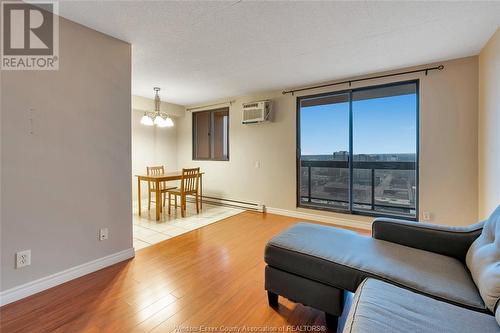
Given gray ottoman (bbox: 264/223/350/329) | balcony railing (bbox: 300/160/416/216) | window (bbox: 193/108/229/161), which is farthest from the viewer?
window (bbox: 193/108/229/161)

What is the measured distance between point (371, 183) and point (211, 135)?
3.50 m

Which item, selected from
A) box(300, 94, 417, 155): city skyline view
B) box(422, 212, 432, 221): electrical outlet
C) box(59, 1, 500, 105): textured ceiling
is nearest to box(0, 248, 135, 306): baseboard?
box(59, 1, 500, 105): textured ceiling

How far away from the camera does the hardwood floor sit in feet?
5.01

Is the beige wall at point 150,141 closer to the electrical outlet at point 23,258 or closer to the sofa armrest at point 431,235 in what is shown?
the electrical outlet at point 23,258

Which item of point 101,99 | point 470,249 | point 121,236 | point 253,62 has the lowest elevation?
point 121,236

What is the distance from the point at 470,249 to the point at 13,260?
3.15 meters

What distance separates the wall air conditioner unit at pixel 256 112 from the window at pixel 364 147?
598mm

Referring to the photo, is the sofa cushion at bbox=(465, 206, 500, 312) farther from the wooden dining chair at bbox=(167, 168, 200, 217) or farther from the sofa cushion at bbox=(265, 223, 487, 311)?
the wooden dining chair at bbox=(167, 168, 200, 217)

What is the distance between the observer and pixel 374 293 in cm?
108

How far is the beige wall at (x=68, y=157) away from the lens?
175cm

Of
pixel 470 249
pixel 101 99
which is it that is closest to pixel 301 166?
pixel 470 249

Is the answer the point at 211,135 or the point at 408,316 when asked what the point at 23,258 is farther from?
the point at 211,135

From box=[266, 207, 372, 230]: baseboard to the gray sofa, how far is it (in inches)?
76.8

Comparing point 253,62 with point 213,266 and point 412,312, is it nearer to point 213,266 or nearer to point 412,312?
point 213,266
